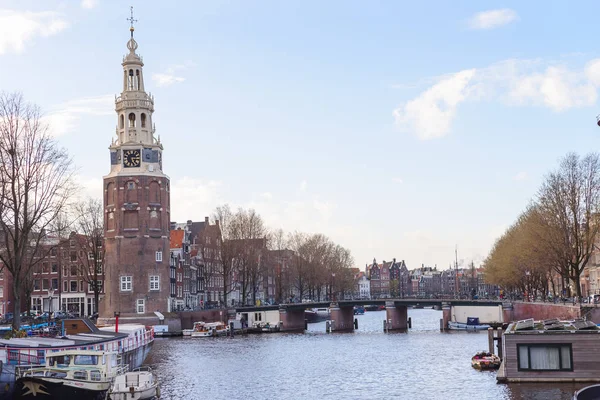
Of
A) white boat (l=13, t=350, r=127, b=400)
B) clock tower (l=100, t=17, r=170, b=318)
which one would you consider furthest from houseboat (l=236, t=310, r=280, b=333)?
white boat (l=13, t=350, r=127, b=400)

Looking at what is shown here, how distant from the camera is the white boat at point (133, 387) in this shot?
43.8 metres

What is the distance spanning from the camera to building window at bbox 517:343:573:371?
4666 cm

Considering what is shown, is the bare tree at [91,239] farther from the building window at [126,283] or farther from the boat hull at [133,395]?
the boat hull at [133,395]

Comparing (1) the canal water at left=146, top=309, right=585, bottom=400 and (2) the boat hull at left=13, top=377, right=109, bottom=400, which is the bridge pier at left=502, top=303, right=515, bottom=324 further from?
(2) the boat hull at left=13, top=377, right=109, bottom=400

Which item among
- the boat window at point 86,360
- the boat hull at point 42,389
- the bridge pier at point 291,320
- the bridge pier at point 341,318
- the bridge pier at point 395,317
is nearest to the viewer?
the boat hull at point 42,389

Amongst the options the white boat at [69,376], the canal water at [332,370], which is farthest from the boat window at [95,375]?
the canal water at [332,370]

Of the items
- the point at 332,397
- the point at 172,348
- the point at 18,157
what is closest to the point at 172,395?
the point at 332,397

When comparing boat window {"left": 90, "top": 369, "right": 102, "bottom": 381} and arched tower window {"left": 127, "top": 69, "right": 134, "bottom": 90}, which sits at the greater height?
arched tower window {"left": 127, "top": 69, "right": 134, "bottom": 90}

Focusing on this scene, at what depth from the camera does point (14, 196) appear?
59094 mm

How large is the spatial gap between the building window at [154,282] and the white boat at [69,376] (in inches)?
2254

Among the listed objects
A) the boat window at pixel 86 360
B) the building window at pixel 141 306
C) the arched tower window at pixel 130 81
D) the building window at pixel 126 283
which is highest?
the arched tower window at pixel 130 81

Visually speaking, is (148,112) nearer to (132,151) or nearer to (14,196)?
(132,151)

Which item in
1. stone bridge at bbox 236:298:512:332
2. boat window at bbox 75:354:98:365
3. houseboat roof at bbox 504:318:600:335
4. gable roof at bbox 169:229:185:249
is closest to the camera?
boat window at bbox 75:354:98:365

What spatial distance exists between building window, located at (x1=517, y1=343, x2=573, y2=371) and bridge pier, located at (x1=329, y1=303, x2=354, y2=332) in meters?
68.5
